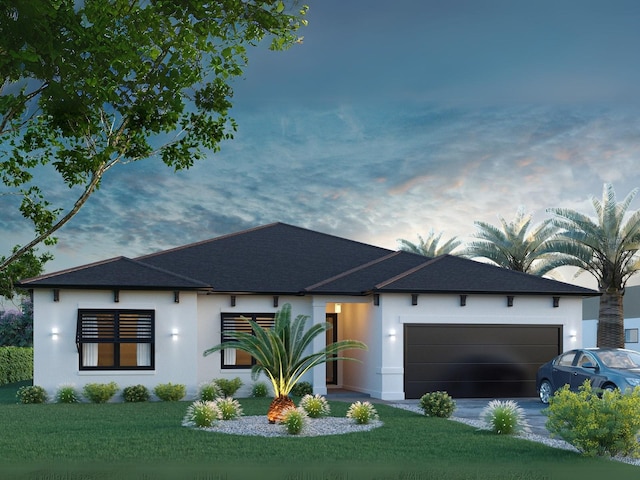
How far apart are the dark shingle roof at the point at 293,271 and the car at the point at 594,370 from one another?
10.6 feet

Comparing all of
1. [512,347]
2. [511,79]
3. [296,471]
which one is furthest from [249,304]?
[296,471]

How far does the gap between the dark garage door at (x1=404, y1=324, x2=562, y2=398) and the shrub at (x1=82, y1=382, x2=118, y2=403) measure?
8.01 m

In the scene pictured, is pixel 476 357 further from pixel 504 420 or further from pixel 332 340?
pixel 504 420

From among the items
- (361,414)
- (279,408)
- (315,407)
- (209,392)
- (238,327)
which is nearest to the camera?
(279,408)

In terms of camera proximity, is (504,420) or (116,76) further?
(504,420)

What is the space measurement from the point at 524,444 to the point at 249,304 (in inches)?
487

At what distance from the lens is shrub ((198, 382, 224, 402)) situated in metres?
21.6

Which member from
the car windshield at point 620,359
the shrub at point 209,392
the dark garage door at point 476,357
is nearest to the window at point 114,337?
the shrub at point 209,392

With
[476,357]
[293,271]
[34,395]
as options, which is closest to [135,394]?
[34,395]

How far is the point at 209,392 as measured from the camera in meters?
21.6

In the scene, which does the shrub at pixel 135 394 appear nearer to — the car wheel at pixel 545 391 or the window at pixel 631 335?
the car wheel at pixel 545 391

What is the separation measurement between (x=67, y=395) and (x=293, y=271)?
780 cm

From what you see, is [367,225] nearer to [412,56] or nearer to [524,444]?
[412,56]

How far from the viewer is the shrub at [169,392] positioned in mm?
22453
